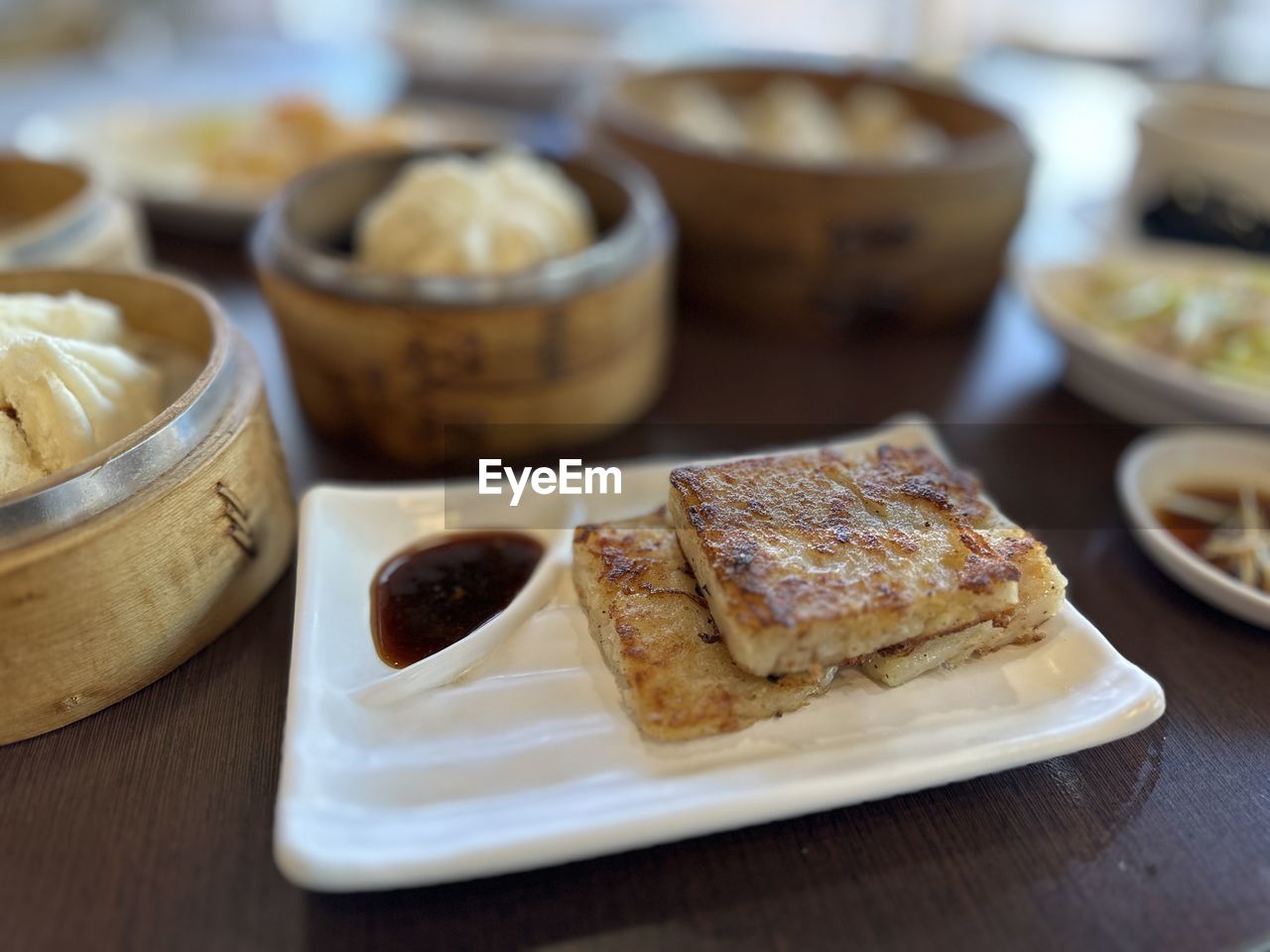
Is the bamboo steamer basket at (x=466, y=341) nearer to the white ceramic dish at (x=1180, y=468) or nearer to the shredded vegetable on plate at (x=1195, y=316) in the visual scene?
the white ceramic dish at (x=1180, y=468)

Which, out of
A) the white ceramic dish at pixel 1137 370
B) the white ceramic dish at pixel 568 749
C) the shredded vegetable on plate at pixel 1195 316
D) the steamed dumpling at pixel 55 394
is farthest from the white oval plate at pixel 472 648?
the shredded vegetable on plate at pixel 1195 316

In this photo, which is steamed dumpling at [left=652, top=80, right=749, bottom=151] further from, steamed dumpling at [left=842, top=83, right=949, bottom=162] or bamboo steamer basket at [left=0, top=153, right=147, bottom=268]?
bamboo steamer basket at [left=0, top=153, right=147, bottom=268]

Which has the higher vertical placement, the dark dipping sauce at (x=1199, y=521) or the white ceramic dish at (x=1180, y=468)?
the white ceramic dish at (x=1180, y=468)

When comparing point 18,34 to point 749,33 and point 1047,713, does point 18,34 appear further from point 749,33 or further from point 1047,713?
point 1047,713

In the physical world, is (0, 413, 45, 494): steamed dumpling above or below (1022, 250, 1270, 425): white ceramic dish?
above

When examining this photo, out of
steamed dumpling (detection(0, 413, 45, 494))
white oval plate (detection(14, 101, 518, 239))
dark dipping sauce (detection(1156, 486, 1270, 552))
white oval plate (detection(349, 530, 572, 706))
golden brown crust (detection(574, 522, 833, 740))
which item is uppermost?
steamed dumpling (detection(0, 413, 45, 494))

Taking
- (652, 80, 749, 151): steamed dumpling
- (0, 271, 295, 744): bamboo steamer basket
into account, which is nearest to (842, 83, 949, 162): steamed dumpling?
(652, 80, 749, 151): steamed dumpling
